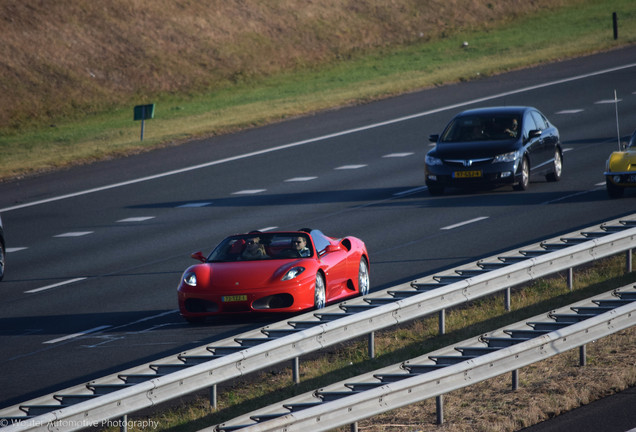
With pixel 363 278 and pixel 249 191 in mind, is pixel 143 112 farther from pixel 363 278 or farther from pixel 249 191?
pixel 363 278

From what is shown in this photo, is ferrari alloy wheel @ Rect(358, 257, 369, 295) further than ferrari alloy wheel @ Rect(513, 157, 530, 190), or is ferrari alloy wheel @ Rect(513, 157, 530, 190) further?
ferrari alloy wheel @ Rect(513, 157, 530, 190)

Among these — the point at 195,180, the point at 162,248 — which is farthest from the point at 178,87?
the point at 162,248

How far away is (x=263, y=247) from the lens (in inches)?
653

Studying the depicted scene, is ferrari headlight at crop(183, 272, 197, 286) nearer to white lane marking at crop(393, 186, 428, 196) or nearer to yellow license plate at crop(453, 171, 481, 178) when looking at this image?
yellow license plate at crop(453, 171, 481, 178)

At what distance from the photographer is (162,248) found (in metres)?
22.3

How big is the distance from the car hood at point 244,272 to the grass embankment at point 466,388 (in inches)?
72.4

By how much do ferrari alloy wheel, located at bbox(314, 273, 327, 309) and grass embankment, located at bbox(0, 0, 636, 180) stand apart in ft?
65.2

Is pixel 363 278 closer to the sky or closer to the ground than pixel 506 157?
closer to the ground

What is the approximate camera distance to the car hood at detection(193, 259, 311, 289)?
50.6 feet

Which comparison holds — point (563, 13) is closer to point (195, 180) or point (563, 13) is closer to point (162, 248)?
point (195, 180)

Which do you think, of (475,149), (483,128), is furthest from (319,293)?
(483,128)

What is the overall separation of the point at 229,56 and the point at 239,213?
3148 centimetres

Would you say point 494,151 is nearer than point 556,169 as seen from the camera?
Yes

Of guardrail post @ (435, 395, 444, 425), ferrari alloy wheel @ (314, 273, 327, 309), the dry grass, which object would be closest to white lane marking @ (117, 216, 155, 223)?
ferrari alloy wheel @ (314, 273, 327, 309)
